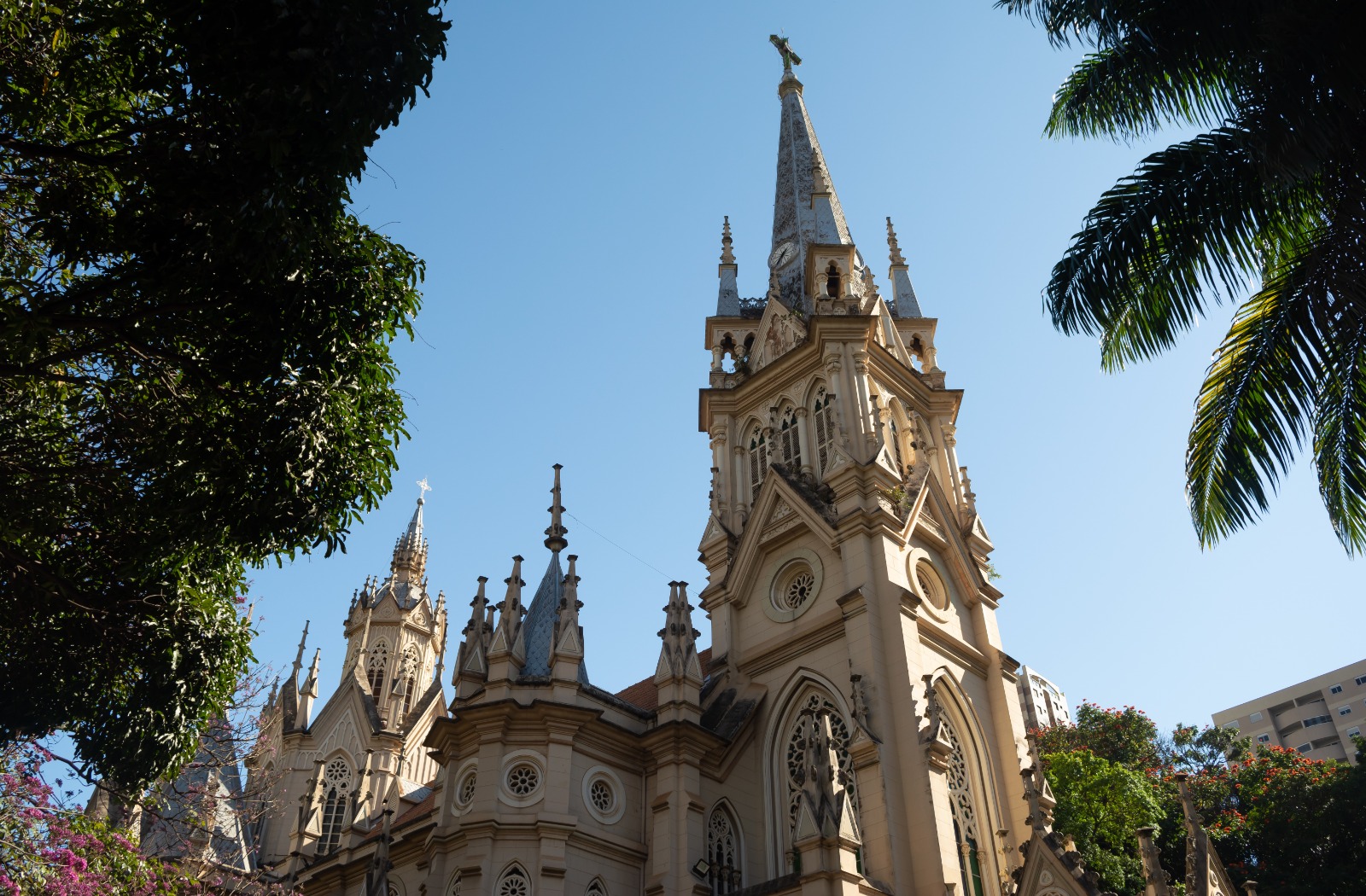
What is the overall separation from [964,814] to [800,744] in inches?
155

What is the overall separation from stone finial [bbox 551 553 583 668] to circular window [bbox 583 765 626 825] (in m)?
2.58

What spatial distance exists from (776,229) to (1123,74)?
81.5 feet

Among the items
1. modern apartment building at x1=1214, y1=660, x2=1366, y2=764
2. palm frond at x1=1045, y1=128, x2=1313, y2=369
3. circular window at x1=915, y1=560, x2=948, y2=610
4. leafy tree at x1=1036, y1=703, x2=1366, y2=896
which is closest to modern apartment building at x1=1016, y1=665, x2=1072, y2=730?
modern apartment building at x1=1214, y1=660, x2=1366, y2=764

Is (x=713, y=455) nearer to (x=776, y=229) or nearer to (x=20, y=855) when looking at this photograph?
(x=776, y=229)

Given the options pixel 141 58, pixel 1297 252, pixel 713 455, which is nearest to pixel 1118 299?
pixel 1297 252

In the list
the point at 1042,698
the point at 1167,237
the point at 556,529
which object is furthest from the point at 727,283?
the point at 1042,698

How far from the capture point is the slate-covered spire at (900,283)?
35.7 meters

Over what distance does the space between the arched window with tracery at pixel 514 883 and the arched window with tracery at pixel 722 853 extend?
4.00 metres

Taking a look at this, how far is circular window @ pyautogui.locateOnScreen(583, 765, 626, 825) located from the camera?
22.4 m

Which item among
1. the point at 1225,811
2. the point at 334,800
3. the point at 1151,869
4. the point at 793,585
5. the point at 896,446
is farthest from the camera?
the point at 334,800

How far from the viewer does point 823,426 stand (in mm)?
29609

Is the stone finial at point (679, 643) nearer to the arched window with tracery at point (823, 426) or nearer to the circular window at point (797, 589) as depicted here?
the circular window at point (797, 589)

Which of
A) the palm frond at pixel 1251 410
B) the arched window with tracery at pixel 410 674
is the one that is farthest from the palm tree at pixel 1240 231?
the arched window with tracery at pixel 410 674

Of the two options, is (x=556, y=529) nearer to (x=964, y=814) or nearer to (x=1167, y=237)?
(x=964, y=814)
